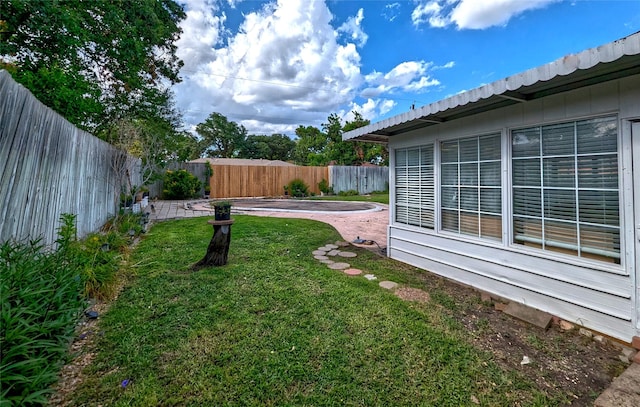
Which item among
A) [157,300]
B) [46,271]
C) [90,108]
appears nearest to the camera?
[46,271]

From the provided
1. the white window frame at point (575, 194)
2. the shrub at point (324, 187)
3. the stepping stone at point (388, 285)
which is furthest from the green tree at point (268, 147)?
the white window frame at point (575, 194)

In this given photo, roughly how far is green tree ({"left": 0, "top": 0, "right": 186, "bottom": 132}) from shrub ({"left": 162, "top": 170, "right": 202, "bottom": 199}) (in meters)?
5.01

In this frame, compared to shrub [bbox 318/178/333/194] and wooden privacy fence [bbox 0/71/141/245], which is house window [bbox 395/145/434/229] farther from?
shrub [bbox 318/178/333/194]

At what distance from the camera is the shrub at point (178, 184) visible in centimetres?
1434

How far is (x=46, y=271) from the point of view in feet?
8.20

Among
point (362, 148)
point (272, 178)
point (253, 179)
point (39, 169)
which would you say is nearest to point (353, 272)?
point (39, 169)

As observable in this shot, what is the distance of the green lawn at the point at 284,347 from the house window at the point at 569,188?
49.8 inches

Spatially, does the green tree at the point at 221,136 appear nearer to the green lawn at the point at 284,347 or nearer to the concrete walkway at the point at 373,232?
the concrete walkway at the point at 373,232

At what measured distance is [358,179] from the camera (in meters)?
20.0

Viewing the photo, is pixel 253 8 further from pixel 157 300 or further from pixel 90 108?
pixel 157 300

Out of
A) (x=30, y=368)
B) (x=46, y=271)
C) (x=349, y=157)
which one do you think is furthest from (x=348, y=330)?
(x=349, y=157)

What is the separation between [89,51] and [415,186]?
9.08 metres

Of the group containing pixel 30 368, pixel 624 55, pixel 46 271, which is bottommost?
pixel 30 368

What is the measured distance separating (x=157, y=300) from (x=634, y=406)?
3860mm
